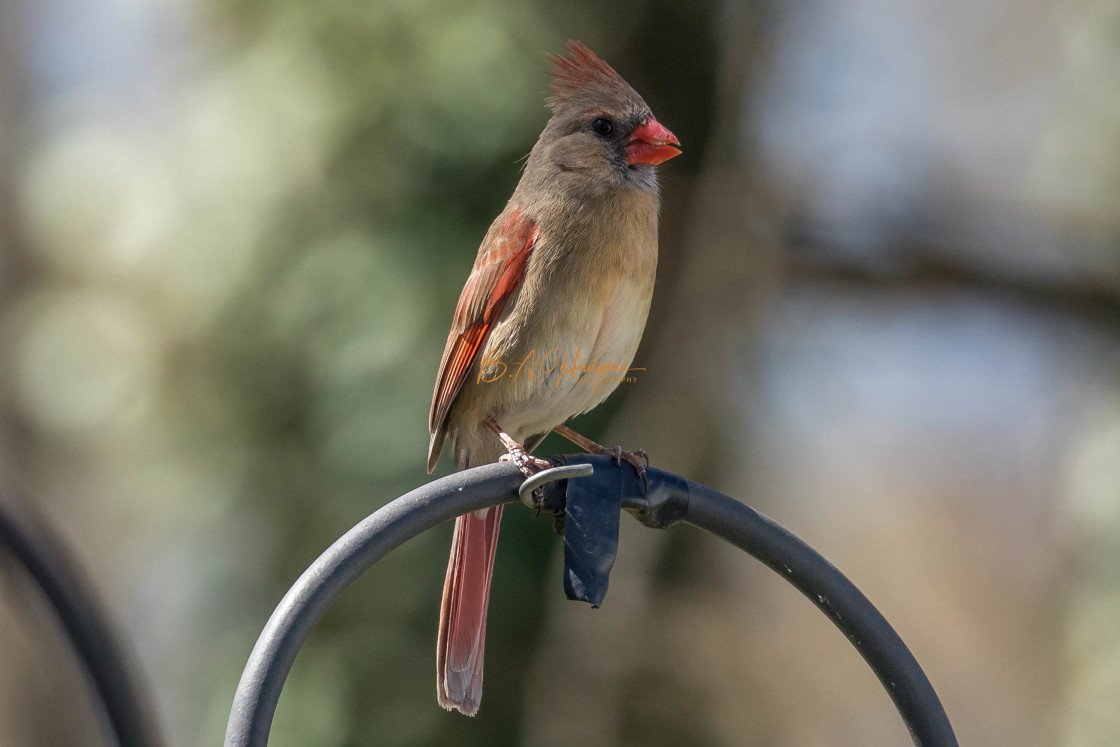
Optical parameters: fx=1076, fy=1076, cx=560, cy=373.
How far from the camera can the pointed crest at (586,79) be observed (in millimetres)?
2537

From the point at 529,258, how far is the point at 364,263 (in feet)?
4.36

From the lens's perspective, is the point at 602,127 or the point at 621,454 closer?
the point at 621,454

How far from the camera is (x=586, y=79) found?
257 cm

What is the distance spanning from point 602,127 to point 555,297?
0.49 m

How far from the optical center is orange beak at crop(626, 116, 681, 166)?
99.3 inches

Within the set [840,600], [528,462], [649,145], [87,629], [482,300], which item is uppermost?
[649,145]

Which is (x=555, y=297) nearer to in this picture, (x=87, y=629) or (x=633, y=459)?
(x=633, y=459)

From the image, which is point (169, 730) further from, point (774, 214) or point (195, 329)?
point (774, 214)

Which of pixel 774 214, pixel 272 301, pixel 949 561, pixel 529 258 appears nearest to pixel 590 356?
pixel 529 258

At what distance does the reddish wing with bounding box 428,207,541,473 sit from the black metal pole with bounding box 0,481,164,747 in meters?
0.99

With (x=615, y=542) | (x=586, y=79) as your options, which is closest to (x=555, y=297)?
(x=586, y=79)

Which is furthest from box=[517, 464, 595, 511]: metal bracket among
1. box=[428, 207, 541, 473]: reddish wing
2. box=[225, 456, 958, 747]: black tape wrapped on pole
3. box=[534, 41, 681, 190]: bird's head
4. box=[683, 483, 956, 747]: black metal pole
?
box=[534, 41, 681, 190]: bird's head

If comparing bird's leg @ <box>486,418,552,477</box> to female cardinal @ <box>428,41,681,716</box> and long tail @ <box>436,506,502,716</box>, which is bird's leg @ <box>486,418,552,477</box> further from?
long tail @ <box>436,506,502,716</box>

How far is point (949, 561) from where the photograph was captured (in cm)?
466
